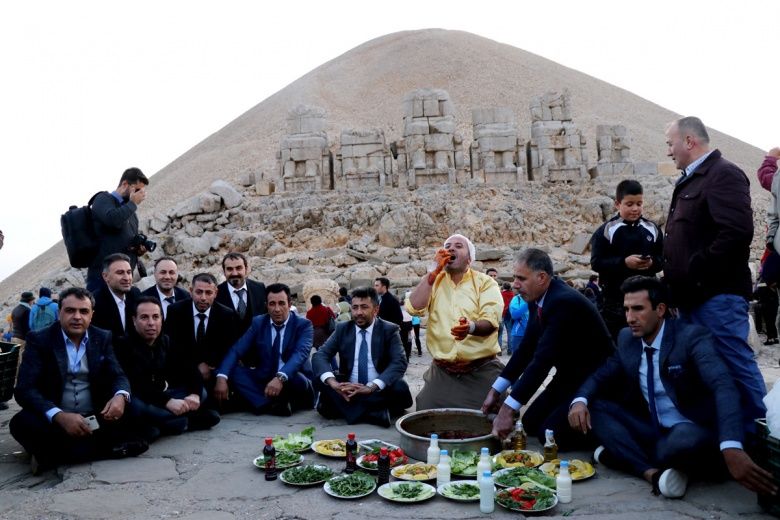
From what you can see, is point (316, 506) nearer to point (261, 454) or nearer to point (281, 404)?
Answer: point (261, 454)

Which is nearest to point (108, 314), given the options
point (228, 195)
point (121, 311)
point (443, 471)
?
point (121, 311)

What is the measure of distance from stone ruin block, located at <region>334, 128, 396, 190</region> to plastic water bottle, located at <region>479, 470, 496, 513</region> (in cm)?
1823

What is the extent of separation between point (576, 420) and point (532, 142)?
62.6 ft

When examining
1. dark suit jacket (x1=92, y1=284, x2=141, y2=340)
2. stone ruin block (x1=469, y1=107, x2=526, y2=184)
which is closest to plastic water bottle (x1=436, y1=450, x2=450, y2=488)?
dark suit jacket (x1=92, y1=284, x2=141, y2=340)

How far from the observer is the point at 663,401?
4.81 metres

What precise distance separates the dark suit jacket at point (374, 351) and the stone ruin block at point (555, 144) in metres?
16.6

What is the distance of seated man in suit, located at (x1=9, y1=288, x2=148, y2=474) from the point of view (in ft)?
17.7

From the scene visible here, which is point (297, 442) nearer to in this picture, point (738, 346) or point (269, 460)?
point (269, 460)

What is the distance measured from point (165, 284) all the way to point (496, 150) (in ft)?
54.2

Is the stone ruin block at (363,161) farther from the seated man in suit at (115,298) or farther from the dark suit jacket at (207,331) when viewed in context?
the seated man in suit at (115,298)

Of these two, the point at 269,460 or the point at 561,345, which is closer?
the point at 269,460

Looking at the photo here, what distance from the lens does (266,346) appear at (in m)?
7.21

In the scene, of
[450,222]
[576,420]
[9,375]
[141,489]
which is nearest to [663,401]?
[576,420]

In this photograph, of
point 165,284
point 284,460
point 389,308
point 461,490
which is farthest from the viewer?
point 389,308
